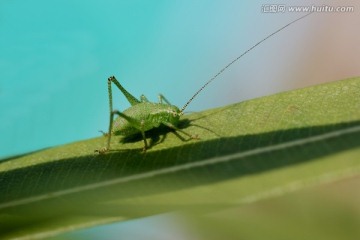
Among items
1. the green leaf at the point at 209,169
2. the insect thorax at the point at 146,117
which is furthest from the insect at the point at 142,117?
the green leaf at the point at 209,169

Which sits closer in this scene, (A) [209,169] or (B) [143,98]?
(A) [209,169]

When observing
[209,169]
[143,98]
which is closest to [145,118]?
[143,98]

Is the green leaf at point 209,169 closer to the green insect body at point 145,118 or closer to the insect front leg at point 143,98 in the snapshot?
the green insect body at point 145,118

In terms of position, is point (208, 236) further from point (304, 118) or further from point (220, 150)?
point (304, 118)

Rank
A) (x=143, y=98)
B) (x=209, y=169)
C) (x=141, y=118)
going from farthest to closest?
1. (x=143, y=98)
2. (x=141, y=118)
3. (x=209, y=169)

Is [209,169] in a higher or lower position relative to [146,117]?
higher

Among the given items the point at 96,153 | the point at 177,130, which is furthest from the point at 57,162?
the point at 177,130

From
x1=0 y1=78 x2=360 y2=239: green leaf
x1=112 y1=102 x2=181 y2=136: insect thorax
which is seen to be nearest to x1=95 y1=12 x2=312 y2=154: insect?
x1=112 y1=102 x2=181 y2=136: insect thorax

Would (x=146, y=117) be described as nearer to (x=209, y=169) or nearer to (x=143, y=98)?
A: (x=143, y=98)
